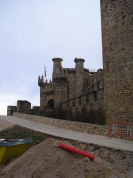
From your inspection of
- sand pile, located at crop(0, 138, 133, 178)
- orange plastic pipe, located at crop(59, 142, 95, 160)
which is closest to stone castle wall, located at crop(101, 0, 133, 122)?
sand pile, located at crop(0, 138, 133, 178)

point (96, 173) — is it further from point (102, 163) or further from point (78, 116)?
point (78, 116)

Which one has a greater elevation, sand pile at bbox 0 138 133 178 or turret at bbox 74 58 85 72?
turret at bbox 74 58 85 72

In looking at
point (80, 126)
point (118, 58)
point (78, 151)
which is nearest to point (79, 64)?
point (80, 126)

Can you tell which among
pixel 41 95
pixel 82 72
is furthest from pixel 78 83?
pixel 41 95

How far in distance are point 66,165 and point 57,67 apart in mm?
25925

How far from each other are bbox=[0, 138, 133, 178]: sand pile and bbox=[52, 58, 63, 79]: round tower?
2328 cm

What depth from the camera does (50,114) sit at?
94.8 feet

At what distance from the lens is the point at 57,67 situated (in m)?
30.9

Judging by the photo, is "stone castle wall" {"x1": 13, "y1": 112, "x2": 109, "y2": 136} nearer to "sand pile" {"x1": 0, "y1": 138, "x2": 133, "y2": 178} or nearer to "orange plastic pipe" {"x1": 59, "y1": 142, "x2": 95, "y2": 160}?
"sand pile" {"x1": 0, "y1": 138, "x2": 133, "y2": 178}

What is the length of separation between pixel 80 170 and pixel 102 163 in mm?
875

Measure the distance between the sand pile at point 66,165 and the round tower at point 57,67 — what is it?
76.4 ft

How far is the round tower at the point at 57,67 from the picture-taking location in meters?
29.8

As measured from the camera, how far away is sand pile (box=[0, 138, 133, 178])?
5.35 meters

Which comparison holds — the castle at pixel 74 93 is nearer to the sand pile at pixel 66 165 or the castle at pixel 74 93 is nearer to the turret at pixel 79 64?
the turret at pixel 79 64
